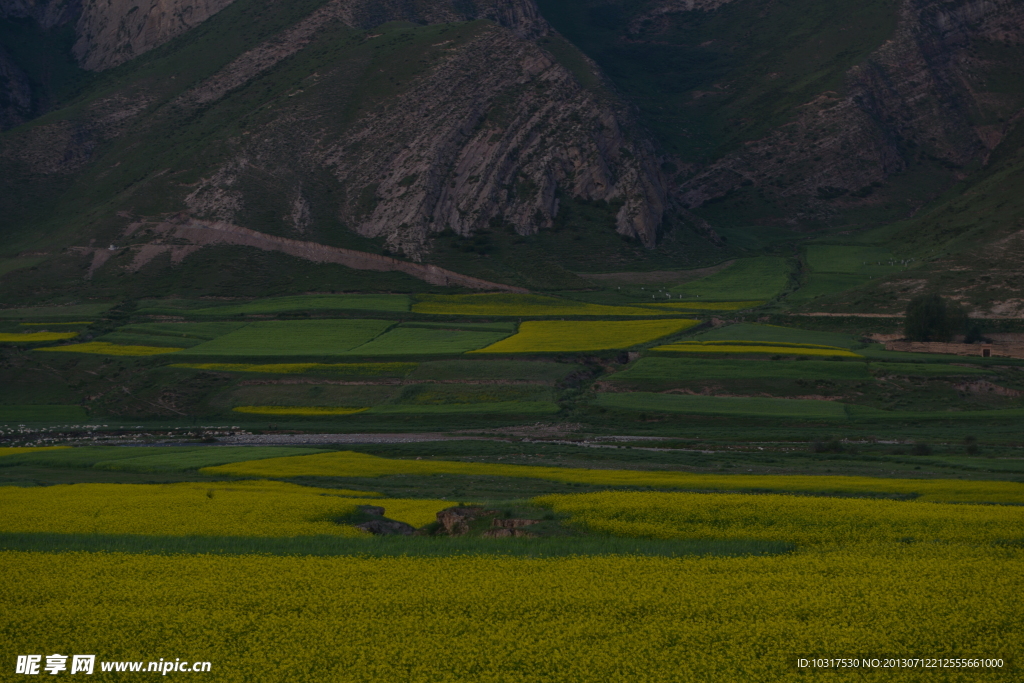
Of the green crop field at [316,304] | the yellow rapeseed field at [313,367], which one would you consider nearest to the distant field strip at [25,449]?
the yellow rapeseed field at [313,367]

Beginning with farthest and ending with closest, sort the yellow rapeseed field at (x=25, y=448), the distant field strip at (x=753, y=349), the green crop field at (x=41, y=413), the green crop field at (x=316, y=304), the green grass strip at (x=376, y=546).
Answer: the green crop field at (x=316, y=304), the distant field strip at (x=753, y=349), the green crop field at (x=41, y=413), the yellow rapeseed field at (x=25, y=448), the green grass strip at (x=376, y=546)

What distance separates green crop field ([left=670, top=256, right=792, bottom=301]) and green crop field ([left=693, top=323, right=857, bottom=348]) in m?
23.2

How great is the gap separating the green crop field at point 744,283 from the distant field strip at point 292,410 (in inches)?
2465

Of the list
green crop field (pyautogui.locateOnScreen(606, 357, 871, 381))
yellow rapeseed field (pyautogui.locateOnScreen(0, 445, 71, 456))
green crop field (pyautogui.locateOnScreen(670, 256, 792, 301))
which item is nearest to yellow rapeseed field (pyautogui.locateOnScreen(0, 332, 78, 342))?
yellow rapeseed field (pyautogui.locateOnScreen(0, 445, 71, 456))

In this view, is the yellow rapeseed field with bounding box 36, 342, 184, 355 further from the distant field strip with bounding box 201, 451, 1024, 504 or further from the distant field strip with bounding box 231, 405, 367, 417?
the distant field strip with bounding box 201, 451, 1024, 504

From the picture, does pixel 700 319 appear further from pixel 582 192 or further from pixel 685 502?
pixel 685 502

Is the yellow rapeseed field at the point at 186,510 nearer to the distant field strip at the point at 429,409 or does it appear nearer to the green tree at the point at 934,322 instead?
the distant field strip at the point at 429,409

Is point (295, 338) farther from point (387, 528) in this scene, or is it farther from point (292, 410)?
point (387, 528)

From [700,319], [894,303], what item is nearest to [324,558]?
[700,319]

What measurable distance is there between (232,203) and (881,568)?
132 metres

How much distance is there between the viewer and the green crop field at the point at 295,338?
3696 inches

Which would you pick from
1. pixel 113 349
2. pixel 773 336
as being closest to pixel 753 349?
pixel 773 336

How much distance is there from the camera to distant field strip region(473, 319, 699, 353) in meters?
91.1

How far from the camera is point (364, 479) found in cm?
4819
